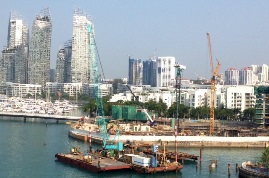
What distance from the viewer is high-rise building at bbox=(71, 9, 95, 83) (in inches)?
3276

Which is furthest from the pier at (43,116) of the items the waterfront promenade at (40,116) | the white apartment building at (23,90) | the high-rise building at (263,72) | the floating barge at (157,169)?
the high-rise building at (263,72)

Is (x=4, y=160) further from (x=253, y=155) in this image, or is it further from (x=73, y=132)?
(x=253, y=155)

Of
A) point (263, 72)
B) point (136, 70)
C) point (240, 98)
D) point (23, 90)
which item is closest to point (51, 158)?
point (240, 98)

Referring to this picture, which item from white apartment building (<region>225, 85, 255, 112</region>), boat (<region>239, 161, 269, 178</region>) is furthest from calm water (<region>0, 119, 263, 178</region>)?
white apartment building (<region>225, 85, 255, 112</region>)

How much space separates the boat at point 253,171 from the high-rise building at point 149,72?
69.9 m

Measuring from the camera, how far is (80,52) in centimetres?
8531

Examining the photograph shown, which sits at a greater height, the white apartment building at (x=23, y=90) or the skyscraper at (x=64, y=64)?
the skyscraper at (x=64, y=64)

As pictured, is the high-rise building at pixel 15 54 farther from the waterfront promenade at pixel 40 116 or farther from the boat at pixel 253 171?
the boat at pixel 253 171

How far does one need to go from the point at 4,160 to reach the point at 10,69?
74.5 metres

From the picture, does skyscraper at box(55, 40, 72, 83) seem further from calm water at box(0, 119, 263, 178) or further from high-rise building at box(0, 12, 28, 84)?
calm water at box(0, 119, 263, 178)

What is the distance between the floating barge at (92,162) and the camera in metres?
16.5

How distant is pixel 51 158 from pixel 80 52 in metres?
66.6

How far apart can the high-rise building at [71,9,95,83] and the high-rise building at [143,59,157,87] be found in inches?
440

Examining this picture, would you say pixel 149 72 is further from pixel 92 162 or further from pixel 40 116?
pixel 92 162
